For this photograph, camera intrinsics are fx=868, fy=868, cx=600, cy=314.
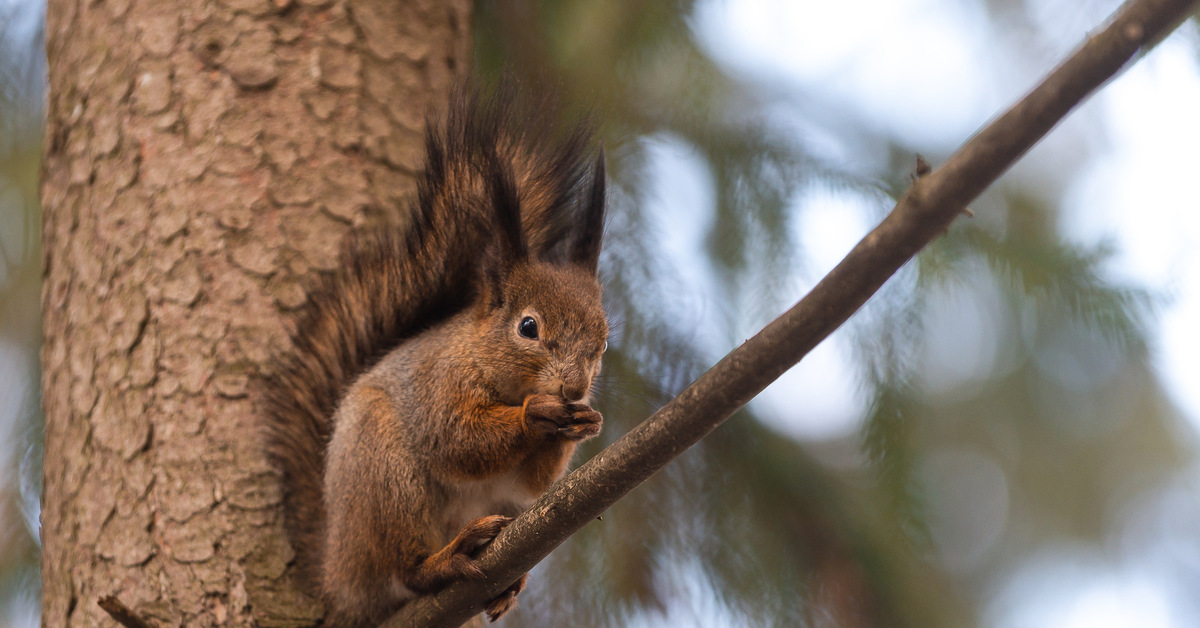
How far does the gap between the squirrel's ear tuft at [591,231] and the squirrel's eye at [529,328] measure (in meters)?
0.19

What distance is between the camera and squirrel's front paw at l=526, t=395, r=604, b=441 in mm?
1258

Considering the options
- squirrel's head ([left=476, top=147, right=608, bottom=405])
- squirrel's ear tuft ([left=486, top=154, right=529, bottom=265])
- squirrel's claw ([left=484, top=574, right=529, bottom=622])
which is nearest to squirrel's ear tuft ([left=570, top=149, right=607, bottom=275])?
A: squirrel's head ([left=476, top=147, right=608, bottom=405])

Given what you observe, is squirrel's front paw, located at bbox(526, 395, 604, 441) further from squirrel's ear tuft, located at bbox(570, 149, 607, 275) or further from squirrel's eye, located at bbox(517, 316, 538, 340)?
squirrel's ear tuft, located at bbox(570, 149, 607, 275)

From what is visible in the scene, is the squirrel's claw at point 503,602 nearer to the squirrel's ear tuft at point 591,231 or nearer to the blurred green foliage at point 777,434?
the blurred green foliage at point 777,434

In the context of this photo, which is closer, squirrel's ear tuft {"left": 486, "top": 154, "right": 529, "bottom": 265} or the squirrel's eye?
squirrel's ear tuft {"left": 486, "top": 154, "right": 529, "bottom": 265}

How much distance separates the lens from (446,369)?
58.4 inches

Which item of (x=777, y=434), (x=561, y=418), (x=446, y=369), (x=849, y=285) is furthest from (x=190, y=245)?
(x=849, y=285)

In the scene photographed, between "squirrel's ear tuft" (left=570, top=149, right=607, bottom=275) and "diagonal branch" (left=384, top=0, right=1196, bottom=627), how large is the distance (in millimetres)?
671

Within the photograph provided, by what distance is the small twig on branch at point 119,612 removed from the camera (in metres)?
1.11

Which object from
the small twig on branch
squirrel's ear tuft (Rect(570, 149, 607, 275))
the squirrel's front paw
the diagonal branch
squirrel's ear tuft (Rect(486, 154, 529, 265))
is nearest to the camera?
the diagonal branch

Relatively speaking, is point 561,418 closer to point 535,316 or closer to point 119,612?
point 535,316

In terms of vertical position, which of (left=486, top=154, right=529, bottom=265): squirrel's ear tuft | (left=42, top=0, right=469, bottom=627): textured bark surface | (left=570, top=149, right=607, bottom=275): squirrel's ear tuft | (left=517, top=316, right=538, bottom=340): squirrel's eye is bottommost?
(left=42, top=0, right=469, bottom=627): textured bark surface

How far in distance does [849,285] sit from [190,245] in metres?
1.28

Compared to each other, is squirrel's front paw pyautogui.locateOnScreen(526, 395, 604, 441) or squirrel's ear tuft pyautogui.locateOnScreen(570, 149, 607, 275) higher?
squirrel's ear tuft pyautogui.locateOnScreen(570, 149, 607, 275)
